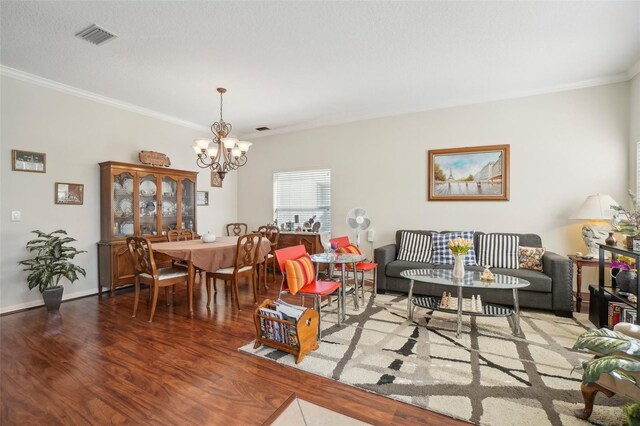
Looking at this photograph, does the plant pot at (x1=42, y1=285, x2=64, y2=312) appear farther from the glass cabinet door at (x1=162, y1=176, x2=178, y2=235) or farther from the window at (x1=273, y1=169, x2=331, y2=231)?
the window at (x1=273, y1=169, x2=331, y2=231)

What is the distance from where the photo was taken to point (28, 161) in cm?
362

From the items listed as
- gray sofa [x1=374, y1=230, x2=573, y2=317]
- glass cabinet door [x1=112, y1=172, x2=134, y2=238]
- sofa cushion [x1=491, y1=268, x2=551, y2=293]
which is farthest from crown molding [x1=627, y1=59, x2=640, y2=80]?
glass cabinet door [x1=112, y1=172, x2=134, y2=238]

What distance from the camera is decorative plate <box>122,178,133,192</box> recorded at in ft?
14.4

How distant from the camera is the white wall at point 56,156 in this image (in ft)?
11.4

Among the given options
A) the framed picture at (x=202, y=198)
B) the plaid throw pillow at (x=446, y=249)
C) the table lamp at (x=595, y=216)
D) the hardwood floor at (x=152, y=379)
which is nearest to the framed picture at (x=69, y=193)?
the hardwood floor at (x=152, y=379)

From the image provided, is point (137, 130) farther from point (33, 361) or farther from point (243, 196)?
point (33, 361)

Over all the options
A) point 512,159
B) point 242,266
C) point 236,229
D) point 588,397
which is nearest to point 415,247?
point 512,159

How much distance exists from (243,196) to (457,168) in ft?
13.8

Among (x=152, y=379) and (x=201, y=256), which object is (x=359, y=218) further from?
(x=152, y=379)

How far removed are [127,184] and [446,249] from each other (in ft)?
15.2

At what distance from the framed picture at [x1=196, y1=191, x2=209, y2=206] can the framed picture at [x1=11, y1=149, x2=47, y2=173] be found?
225 cm

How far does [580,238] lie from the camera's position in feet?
12.7

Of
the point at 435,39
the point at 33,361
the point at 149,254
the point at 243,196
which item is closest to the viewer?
the point at 33,361

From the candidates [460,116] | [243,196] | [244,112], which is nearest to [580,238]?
[460,116]
